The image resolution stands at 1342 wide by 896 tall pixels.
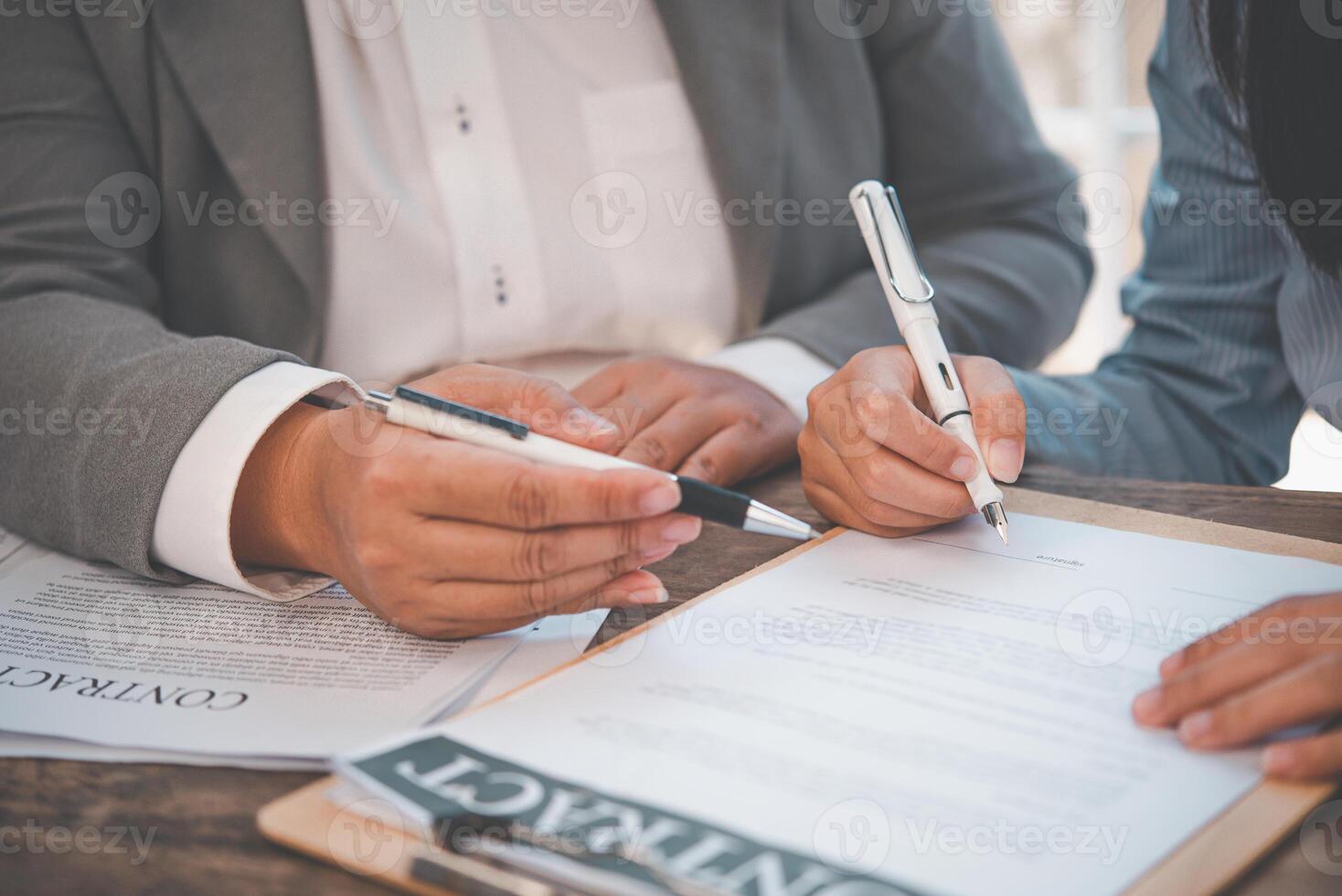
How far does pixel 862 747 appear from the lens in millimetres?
397

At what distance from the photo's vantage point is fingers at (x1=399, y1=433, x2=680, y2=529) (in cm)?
46

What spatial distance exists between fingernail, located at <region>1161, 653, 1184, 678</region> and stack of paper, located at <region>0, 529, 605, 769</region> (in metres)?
0.27

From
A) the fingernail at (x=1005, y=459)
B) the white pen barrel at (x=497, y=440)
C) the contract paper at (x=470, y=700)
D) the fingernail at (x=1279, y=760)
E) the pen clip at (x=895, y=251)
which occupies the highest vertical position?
the pen clip at (x=895, y=251)

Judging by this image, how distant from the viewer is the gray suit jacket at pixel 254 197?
652 millimetres

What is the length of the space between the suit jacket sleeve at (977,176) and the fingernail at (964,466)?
489 millimetres

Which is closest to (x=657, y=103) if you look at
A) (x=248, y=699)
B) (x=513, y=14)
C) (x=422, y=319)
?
(x=513, y=14)

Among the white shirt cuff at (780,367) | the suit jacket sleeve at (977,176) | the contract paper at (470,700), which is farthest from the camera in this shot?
the suit jacket sleeve at (977,176)

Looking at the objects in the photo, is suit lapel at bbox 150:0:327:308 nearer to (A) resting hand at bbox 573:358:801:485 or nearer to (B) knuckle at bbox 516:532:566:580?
(A) resting hand at bbox 573:358:801:485

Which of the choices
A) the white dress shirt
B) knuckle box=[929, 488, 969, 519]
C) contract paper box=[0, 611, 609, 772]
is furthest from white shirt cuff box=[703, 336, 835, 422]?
contract paper box=[0, 611, 609, 772]

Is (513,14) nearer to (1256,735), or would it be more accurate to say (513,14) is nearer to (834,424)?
(834,424)

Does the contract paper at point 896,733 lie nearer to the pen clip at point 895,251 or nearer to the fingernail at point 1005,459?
the fingernail at point 1005,459

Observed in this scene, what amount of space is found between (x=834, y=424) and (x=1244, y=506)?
0.26m

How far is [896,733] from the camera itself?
41 centimetres

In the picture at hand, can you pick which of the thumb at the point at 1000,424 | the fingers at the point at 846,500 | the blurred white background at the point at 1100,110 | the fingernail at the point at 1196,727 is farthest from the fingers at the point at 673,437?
the blurred white background at the point at 1100,110
